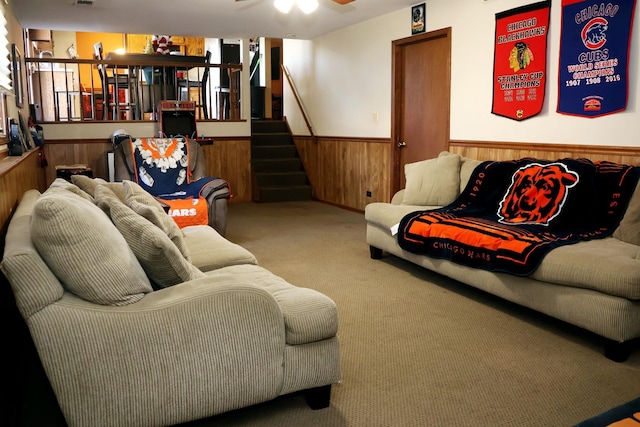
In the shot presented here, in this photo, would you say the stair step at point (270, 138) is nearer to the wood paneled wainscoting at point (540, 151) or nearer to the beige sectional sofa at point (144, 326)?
the wood paneled wainscoting at point (540, 151)

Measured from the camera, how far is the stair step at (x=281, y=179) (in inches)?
332

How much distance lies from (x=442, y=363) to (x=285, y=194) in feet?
19.1

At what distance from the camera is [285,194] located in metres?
8.38

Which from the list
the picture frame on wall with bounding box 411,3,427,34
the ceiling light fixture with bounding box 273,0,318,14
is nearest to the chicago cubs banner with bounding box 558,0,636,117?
the picture frame on wall with bounding box 411,3,427,34

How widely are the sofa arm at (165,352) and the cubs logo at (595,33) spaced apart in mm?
3283

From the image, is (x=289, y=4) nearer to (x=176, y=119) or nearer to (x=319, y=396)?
(x=319, y=396)

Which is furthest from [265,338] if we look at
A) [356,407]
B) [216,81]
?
[216,81]

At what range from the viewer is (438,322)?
330 centimetres

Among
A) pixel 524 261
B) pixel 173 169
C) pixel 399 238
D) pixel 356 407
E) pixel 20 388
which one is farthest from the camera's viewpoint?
pixel 173 169

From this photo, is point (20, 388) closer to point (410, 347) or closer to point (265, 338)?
point (265, 338)

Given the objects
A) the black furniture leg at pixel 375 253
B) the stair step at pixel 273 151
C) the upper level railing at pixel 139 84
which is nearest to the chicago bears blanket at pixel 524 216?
the black furniture leg at pixel 375 253

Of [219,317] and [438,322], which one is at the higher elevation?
[219,317]

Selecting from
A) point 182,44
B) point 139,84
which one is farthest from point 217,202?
point 182,44

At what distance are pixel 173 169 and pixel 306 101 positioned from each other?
11.4 feet
